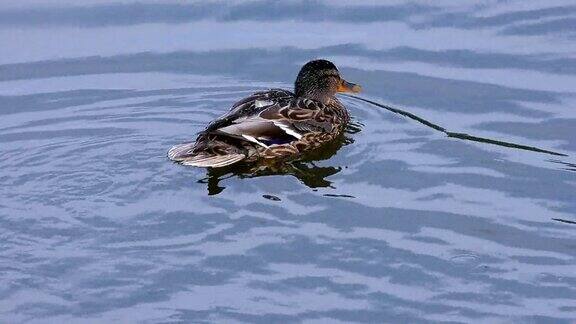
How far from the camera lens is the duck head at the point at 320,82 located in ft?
40.7

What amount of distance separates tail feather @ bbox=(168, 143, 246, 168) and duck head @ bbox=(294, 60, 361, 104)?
1.60 metres

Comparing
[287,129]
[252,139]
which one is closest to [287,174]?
[252,139]

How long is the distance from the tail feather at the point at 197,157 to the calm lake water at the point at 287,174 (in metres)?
0.12

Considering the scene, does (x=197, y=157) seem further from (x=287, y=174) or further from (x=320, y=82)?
(x=320, y=82)

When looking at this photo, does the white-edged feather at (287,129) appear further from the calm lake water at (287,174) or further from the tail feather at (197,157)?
the tail feather at (197,157)

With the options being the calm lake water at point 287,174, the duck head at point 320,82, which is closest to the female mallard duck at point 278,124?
the duck head at point 320,82

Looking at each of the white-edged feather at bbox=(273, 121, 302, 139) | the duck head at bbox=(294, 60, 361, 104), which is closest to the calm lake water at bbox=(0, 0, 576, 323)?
the duck head at bbox=(294, 60, 361, 104)

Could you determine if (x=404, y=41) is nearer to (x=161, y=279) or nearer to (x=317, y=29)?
(x=317, y=29)

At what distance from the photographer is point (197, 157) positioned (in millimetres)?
10984

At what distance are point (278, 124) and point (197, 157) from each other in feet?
3.06

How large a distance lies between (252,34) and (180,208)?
4.20 meters

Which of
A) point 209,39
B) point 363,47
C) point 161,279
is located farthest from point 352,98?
point 161,279

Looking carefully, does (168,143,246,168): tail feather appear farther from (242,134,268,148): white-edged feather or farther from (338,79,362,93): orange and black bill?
(338,79,362,93): orange and black bill

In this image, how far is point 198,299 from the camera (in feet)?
28.1
